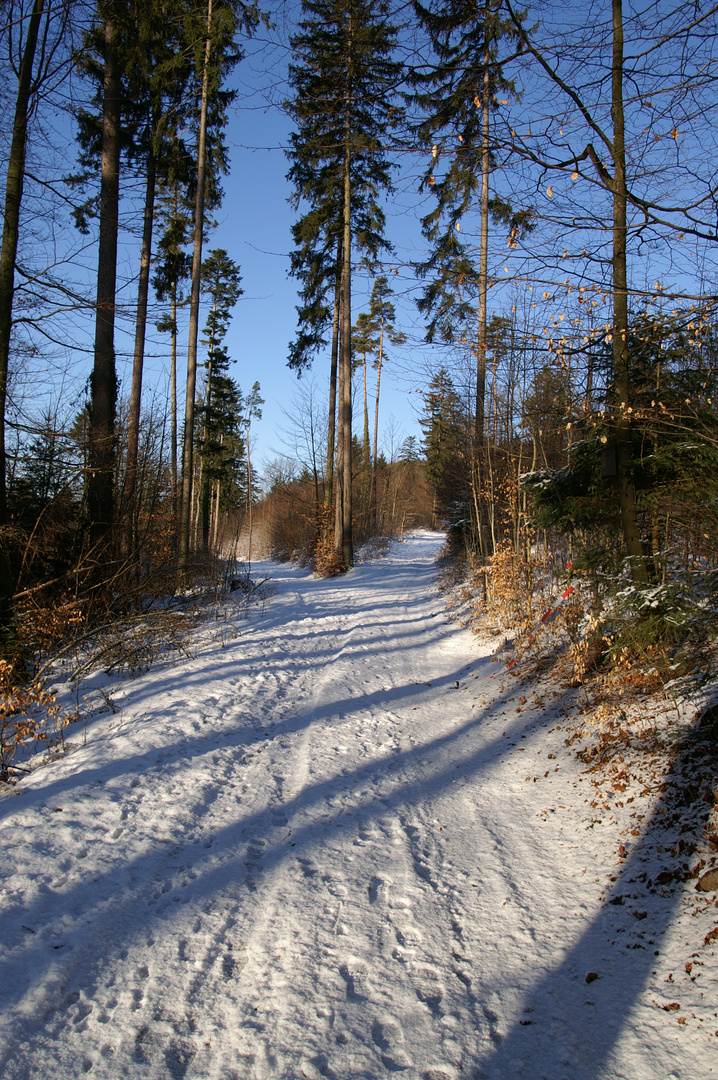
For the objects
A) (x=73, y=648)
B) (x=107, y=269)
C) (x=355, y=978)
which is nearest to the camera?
(x=355, y=978)

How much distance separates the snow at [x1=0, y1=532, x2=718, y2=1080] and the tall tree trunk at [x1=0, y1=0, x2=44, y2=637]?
2.70m

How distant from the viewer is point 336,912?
3.27 m

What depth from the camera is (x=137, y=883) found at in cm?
342

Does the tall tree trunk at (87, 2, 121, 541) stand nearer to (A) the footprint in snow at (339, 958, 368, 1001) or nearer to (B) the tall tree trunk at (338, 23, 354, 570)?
(A) the footprint in snow at (339, 958, 368, 1001)

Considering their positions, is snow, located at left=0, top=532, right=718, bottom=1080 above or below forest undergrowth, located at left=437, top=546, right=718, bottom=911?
below

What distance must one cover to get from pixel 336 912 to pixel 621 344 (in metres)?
5.21

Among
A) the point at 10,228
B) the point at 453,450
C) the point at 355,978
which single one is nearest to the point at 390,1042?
the point at 355,978

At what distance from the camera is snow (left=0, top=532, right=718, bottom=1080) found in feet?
7.86

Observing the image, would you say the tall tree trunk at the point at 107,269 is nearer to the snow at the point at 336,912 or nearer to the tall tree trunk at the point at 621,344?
the snow at the point at 336,912

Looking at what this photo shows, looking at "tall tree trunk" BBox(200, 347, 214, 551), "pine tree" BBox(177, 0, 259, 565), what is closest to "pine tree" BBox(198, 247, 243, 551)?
"tall tree trunk" BBox(200, 347, 214, 551)

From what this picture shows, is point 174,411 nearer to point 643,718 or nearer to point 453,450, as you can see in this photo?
point 453,450

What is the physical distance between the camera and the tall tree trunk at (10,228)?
6688 mm

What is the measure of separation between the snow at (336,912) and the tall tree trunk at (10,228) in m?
2.70

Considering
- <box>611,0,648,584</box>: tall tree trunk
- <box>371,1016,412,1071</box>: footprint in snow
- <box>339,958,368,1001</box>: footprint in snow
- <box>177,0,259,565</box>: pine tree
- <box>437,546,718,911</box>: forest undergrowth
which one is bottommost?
<box>339,958,368,1001</box>: footprint in snow
